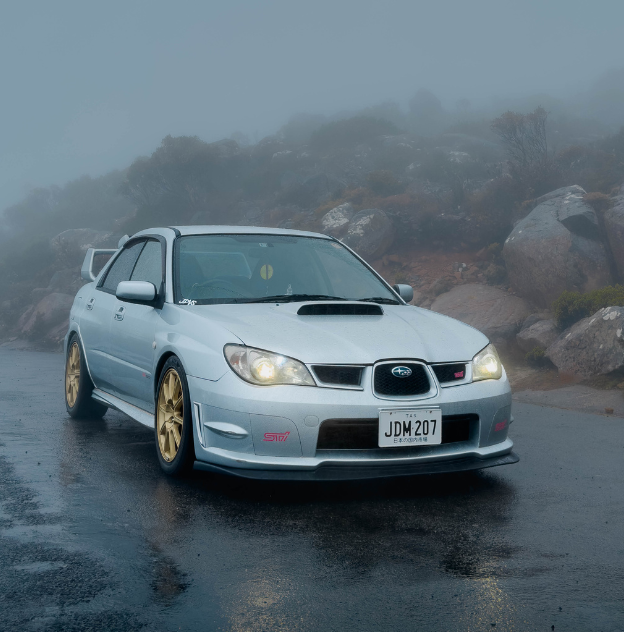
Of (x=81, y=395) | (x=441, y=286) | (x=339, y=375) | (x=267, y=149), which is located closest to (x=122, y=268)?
(x=81, y=395)

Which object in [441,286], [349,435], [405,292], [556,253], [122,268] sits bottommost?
[441,286]

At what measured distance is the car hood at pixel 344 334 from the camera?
4367 millimetres

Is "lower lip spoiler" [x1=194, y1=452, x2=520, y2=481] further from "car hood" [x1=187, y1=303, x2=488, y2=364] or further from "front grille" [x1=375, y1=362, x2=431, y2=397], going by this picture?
"car hood" [x1=187, y1=303, x2=488, y2=364]

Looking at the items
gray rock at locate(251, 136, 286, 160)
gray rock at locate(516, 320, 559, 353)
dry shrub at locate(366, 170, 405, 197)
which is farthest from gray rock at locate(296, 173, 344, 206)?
gray rock at locate(516, 320, 559, 353)

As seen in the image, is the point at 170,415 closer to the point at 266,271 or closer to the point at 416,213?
the point at 266,271

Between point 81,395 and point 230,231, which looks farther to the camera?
point 81,395

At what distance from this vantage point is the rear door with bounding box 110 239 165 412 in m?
5.43

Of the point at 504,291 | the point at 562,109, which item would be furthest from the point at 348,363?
the point at 562,109

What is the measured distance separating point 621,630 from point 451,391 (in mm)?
1921

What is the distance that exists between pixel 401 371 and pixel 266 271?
185 cm

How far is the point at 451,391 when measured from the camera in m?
4.45

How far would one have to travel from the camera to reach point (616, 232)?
1683cm

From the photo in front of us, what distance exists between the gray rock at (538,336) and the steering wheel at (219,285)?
30.3 ft

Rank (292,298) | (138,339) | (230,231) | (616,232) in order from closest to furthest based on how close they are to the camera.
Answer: (292,298)
(138,339)
(230,231)
(616,232)
